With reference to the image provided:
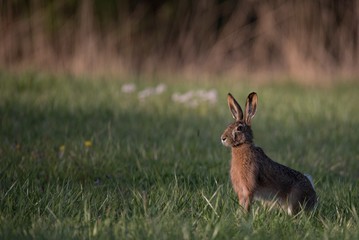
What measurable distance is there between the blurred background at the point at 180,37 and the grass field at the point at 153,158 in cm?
130

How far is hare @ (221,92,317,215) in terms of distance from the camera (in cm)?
425

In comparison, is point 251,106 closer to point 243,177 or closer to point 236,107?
point 236,107

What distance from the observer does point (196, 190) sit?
468cm

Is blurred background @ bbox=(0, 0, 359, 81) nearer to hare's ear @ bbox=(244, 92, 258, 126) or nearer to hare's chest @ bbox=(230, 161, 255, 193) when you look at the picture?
hare's ear @ bbox=(244, 92, 258, 126)

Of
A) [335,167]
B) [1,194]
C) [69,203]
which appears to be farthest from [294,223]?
[335,167]

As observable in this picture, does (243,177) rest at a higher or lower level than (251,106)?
lower

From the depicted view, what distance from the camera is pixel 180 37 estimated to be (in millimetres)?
12961

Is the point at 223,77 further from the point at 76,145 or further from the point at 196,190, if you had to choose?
the point at 196,190

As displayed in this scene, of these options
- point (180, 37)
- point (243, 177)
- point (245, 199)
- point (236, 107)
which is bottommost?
point (245, 199)

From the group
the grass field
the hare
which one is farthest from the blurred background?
the hare

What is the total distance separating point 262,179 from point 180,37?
887 cm

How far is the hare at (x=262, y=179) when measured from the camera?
4250mm

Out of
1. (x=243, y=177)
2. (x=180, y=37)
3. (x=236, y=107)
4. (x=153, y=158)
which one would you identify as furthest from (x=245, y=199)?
(x=180, y=37)

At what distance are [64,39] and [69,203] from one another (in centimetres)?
798
